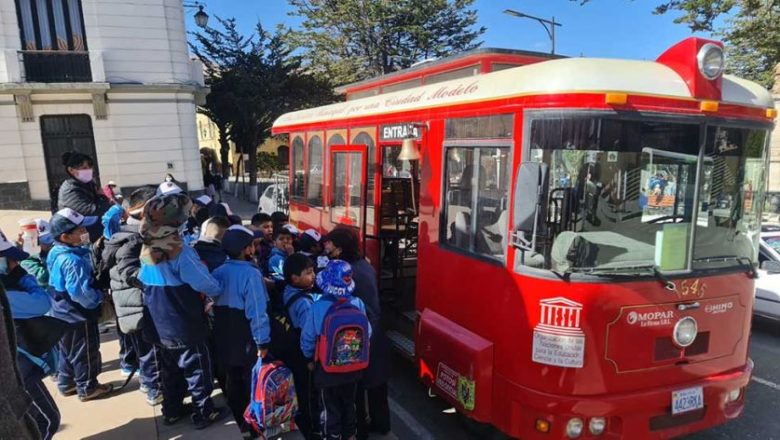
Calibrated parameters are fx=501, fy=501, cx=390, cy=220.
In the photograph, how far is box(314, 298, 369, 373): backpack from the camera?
11.1ft

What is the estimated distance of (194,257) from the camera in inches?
140

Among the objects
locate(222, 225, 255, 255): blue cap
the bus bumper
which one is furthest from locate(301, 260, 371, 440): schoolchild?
the bus bumper

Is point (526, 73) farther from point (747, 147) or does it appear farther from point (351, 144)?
point (351, 144)

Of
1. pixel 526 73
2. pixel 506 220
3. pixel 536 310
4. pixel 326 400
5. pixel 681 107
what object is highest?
pixel 526 73

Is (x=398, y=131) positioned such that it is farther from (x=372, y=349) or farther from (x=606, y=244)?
(x=606, y=244)

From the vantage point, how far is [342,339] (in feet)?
11.2

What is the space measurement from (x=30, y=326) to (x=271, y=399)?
155cm

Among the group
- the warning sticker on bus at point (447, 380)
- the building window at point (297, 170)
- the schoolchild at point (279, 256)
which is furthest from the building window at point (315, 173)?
the warning sticker on bus at point (447, 380)

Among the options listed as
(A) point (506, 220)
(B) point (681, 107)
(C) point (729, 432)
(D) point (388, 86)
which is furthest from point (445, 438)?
(D) point (388, 86)

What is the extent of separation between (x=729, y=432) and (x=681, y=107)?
2.97 meters

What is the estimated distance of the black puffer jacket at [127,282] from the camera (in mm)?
3895

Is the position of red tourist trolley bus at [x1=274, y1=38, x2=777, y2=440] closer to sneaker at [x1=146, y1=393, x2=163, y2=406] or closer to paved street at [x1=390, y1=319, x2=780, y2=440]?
paved street at [x1=390, y1=319, x2=780, y2=440]

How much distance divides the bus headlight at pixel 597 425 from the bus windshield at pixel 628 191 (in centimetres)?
94

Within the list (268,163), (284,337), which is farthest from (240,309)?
(268,163)
